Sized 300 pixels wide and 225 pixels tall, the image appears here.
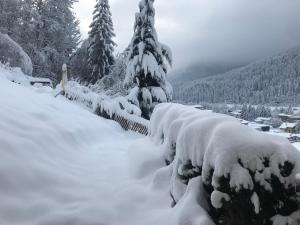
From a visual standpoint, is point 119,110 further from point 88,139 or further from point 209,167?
point 209,167

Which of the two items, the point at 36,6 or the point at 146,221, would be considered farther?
the point at 36,6

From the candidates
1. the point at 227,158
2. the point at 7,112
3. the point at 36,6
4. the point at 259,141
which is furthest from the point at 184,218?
the point at 36,6

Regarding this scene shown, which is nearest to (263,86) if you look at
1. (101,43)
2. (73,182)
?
(101,43)

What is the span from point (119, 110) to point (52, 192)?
25.3ft

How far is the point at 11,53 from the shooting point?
22.3 meters

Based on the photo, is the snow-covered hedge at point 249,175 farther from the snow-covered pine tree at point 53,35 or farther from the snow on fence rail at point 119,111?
the snow-covered pine tree at point 53,35

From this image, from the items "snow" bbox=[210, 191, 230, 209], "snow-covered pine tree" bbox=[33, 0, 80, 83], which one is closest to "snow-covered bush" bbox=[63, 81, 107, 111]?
"snow" bbox=[210, 191, 230, 209]

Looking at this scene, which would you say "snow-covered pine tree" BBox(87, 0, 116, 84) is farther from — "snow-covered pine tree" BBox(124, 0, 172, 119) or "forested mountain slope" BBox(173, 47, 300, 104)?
"snow-covered pine tree" BBox(124, 0, 172, 119)

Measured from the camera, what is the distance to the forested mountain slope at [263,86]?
57.5 m

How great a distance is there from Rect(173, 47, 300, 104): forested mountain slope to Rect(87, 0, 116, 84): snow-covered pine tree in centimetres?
1441

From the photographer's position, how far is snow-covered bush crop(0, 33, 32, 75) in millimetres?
21984

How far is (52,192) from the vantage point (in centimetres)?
456

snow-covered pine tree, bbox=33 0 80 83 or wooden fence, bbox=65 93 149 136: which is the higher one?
snow-covered pine tree, bbox=33 0 80 83

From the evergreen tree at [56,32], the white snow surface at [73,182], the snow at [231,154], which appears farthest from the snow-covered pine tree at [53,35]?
the snow at [231,154]
